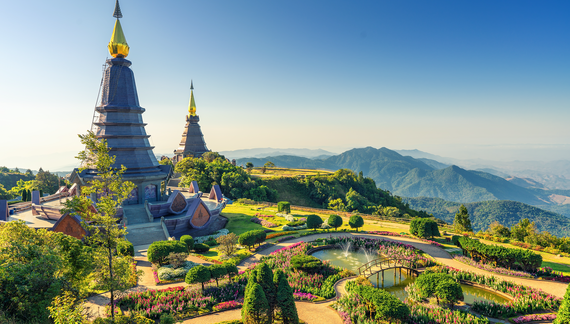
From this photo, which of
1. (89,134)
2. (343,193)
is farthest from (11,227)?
(343,193)

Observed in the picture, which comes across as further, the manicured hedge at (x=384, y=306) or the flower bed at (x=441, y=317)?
the flower bed at (x=441, y=317)

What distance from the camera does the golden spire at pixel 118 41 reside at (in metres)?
37.0

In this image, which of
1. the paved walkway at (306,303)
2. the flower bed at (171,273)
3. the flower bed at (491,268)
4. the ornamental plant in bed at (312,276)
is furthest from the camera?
the flower bed at (491,268)

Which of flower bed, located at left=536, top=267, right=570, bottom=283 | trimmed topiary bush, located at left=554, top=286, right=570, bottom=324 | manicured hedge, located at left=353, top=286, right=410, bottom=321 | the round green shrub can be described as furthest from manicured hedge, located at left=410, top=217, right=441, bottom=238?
trimmed topiary bush, located at left=554, top=286, right=570, bottom=324

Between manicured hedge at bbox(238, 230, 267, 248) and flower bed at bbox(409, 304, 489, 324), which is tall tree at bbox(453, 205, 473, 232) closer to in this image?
flower bed at bbox(409, 304, 489, 324)

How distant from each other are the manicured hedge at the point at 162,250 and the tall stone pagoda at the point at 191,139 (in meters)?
55.7

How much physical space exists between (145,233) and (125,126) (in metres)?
15.4

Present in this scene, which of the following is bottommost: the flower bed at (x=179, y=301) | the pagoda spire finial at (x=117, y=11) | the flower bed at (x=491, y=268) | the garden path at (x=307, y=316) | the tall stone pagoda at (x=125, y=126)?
the flower bed at (x=491, y=268)

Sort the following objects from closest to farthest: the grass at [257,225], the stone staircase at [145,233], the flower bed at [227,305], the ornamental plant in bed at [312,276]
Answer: the flower bed at [227,305], the ornamental plant in bed at [312,276], the stone staircase at [145,233], the grass at [257,225]

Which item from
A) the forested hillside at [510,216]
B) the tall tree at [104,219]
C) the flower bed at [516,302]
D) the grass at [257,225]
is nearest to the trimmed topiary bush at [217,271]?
the tall tree at [104,219]

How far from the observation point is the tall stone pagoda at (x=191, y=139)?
253ft

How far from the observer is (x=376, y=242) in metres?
30.4

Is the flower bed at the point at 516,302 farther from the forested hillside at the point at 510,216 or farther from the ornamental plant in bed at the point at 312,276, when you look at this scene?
the forested hillside at the point at 510,216

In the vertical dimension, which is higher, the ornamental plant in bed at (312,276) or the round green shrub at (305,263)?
the round green shrub at (305,263)
